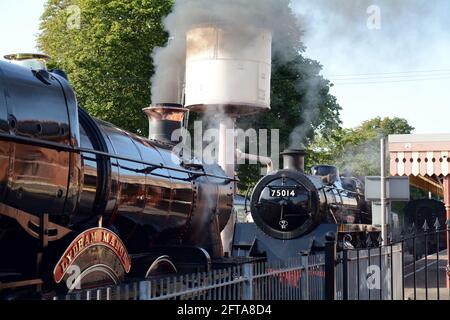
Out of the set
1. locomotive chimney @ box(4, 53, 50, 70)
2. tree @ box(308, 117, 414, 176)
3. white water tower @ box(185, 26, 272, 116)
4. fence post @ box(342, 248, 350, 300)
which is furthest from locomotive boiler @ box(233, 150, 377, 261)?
tree @ box(308, 117, 414, 176)

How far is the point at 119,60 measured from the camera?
23016 mm

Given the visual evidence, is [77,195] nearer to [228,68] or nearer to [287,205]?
[287,205]

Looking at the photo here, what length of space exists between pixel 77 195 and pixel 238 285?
211cm

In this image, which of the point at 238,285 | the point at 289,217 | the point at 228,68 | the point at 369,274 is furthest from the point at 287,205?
the point at 238,285

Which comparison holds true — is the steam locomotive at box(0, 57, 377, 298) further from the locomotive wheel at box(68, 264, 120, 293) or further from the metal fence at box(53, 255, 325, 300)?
the metal fence at box(53, 255, 325, 300)

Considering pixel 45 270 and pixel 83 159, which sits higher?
pixel 83 159

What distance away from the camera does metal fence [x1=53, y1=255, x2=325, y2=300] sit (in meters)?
4.73

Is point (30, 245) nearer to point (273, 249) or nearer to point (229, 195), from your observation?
point (229, 195)

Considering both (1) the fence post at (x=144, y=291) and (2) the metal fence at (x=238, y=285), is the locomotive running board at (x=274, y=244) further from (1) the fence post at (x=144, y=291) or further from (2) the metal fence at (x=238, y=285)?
(1) the fence post at (x=144, y=291)

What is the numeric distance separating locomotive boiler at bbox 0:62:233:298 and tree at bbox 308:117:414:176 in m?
19.3

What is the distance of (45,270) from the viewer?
488 cm
